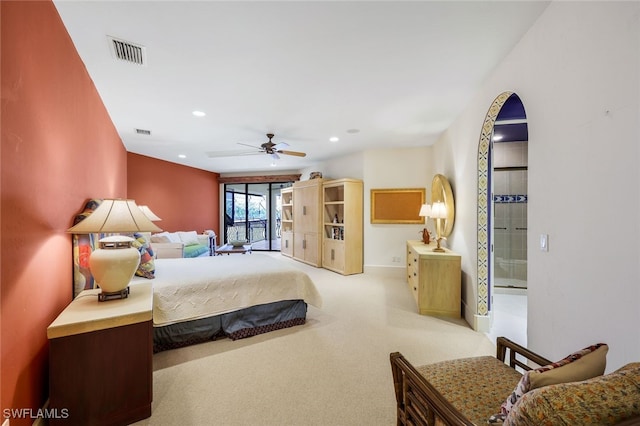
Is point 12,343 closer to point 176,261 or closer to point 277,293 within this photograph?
point 277,293

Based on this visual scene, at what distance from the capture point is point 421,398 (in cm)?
119

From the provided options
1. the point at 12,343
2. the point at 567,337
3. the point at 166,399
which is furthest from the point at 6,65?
the point at 567,337

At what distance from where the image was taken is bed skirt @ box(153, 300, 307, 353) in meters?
2.58

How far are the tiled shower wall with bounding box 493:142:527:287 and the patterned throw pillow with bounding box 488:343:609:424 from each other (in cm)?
404

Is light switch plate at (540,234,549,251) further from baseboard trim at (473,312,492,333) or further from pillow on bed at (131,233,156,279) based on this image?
pillow on bed at (131,233,156,279)

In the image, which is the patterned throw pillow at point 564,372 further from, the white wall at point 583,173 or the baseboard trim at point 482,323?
the baseboard trim at point 482,323

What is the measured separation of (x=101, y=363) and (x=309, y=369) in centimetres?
141

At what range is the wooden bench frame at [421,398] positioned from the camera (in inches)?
39.2

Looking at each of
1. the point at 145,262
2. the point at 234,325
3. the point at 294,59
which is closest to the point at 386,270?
the point at 234,325

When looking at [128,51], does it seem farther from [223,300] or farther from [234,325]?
[234,325]

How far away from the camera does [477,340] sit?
276 centimetres

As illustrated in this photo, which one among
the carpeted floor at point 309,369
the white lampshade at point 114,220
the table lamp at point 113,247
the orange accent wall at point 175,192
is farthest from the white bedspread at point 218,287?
the orange accent wall at point 175,192

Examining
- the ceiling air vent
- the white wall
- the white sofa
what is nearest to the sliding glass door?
the white sofa

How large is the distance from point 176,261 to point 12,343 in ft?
7.40
